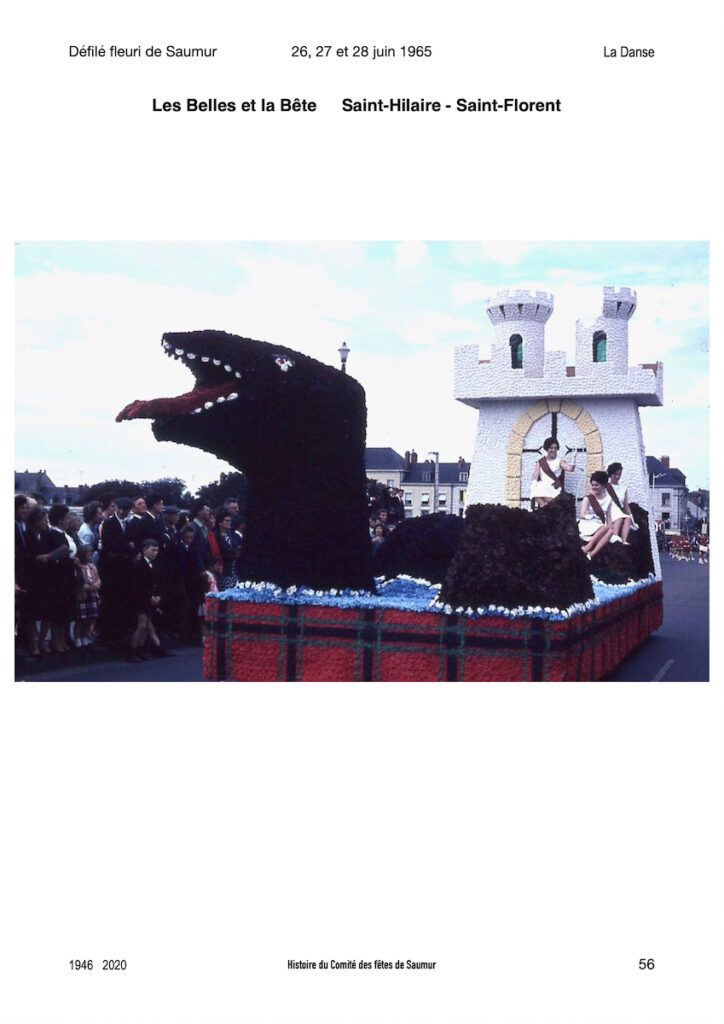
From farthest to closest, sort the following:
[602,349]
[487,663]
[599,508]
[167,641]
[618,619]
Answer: [602,349] < [599,508] < [167,641] < [618,619] < [487,663]

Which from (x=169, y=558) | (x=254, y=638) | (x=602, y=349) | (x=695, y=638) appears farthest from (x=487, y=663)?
(x=602, y=349)

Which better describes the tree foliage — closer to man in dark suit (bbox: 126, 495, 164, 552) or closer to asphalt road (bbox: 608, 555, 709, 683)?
man in dark suit (bbox: 126, 495, 164, 552)

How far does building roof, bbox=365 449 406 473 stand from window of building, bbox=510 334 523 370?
263 cm

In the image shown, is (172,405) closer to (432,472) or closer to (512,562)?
(512,562)

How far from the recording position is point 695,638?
6.13 metres

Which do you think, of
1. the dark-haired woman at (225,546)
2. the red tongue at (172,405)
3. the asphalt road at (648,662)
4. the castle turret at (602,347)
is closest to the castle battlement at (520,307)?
the castle turret at (602,347)

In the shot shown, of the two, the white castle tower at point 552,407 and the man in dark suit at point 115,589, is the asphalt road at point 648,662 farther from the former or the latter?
the white castle tower at point 552,407

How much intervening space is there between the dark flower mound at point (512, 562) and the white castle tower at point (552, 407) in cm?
423

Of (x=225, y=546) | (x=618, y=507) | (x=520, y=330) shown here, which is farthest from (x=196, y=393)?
(x=520, y=330)

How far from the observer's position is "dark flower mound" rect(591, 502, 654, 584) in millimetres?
7102

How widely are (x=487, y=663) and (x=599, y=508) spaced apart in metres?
3.58

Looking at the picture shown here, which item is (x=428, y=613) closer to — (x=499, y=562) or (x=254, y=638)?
(x=499, y=562)

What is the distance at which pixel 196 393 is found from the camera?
4781 mm

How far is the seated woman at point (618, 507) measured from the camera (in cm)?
764
